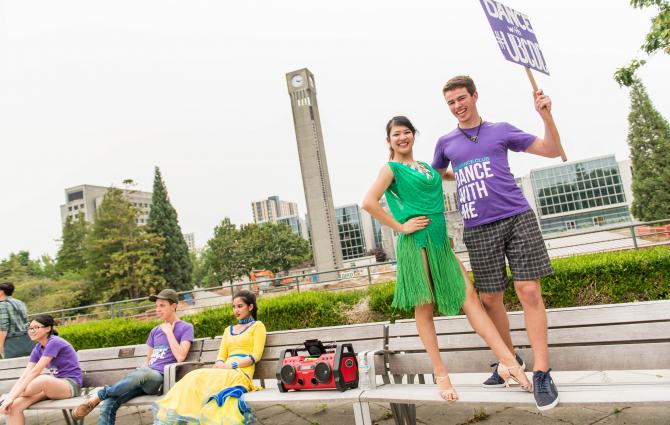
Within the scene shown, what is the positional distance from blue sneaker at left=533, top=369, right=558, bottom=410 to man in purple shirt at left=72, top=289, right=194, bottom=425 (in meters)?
3.23

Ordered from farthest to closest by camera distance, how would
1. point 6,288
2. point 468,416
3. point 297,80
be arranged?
point 297,80 → point 6,288 → point 468,416

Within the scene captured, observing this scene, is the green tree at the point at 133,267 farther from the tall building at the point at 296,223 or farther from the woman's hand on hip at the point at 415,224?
the tall building at the point at 296,223

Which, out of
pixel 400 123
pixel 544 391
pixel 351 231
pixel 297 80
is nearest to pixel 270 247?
pixel 351 231

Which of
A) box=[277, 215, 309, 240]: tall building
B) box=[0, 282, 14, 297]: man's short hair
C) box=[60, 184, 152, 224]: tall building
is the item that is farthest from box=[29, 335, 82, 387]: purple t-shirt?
box=[60, 184, 152, 224]: tall building

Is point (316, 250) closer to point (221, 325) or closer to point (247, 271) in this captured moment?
point (247, 271)

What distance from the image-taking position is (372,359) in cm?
322

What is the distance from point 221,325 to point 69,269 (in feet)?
193

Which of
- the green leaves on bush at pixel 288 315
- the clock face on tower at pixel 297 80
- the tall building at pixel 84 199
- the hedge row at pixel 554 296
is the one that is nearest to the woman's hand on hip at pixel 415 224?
the hedge row at pixel 554 296

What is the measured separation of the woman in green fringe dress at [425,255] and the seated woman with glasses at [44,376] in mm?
3744

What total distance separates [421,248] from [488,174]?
61 centimetres

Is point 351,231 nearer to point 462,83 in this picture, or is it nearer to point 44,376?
point 44,376

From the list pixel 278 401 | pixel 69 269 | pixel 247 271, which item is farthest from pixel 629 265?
pixel 69 269

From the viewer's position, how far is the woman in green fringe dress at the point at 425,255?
9.32 ft

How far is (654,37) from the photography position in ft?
26.2
